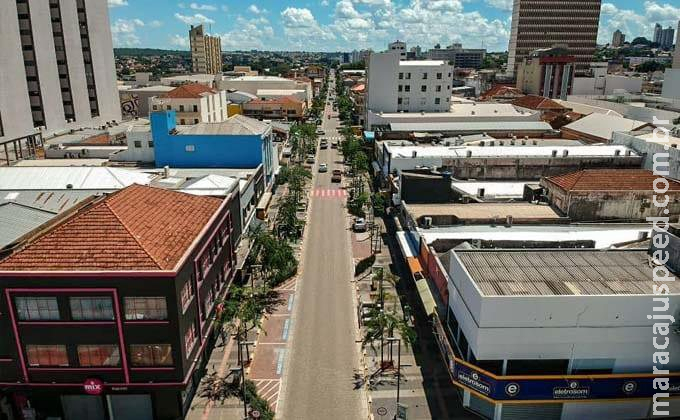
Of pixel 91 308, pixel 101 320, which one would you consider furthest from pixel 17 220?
pixel 101 320

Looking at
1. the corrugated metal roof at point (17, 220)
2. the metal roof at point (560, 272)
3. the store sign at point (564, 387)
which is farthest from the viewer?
the corrugated metal roof at point (17, 220)

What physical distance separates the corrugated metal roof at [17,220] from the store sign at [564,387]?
3535 cm

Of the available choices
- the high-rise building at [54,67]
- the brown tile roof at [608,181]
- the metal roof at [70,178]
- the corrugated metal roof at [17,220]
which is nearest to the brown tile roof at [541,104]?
the brown tile roof at [608,181]

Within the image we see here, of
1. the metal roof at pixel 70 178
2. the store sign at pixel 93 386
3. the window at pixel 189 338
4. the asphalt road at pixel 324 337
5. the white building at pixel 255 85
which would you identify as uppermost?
the white building at pixel 255 85

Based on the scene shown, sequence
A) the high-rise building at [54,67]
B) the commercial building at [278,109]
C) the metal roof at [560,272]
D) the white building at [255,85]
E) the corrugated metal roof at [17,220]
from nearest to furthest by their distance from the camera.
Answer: the metal roof at [560,272] < the corrugated metal roof at [17,220] < the high-rise building at [54,67] < the commercial building at [278,109] < the white building at [255,85]

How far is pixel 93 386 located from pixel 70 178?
115ft

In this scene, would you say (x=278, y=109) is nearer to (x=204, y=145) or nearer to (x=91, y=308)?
(x=204, y=145)

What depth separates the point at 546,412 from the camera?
32500mm

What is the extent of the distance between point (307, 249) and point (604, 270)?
37103 millimetres

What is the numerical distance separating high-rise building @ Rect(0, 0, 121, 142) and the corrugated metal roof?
175 feet

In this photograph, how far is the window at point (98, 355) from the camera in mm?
31859

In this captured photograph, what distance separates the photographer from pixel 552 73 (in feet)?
553

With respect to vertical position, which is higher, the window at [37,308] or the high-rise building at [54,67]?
the high-rise building at [54,67]

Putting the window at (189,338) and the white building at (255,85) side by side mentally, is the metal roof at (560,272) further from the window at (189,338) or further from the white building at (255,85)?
the white building at (255,85)
